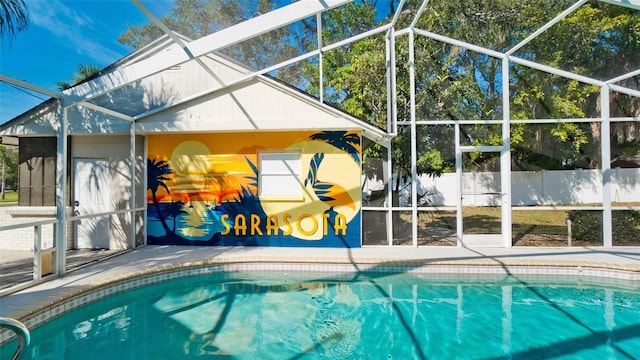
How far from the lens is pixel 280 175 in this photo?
8.25m

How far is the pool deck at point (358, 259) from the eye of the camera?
5.78 m

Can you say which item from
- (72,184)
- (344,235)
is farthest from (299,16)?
(72,184)

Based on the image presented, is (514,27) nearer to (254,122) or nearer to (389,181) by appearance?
(389,181)

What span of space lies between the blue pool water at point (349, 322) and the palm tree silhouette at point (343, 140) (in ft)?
A: 9.84

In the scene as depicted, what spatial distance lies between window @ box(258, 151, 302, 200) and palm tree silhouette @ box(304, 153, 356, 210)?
1.11ft

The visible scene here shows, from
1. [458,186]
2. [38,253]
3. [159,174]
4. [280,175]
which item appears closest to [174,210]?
[159,174]

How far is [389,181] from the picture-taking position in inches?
316

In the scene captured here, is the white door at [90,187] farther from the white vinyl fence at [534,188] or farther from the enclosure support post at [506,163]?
the enclosure support post at [506,163]

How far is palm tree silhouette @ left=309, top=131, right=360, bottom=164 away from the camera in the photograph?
7961 mm

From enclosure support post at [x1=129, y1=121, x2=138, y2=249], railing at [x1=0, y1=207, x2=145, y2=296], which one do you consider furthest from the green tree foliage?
railing at [x1=0, y1=207, x2=145, y2=296]

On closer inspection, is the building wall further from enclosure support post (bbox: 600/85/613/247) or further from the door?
enclosure support post (bbox: 600/85/613/247)

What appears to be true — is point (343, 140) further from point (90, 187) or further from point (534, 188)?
point (90, 187)

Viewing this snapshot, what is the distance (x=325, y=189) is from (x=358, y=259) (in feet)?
6.64

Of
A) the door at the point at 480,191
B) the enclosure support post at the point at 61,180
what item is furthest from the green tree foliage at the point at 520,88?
the enclosure support post at the point at 61,180
